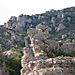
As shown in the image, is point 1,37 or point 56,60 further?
point 1,37

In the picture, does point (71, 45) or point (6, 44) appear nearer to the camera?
point (71, 45)

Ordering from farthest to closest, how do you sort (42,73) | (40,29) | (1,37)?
(1,37) → (40,29) → (42,73)

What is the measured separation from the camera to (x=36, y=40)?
299 ft

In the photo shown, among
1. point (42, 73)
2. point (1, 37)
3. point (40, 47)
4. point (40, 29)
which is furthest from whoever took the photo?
point (1, 37)

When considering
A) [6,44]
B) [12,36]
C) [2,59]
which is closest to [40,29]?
[2,59]

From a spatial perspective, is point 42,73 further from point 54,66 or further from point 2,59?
point 2,59

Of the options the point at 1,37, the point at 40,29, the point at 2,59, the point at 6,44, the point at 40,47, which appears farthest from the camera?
the point at 1,37

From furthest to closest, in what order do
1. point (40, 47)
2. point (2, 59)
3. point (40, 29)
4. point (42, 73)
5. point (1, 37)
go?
point (1, 37), point (2, 59), point (40, 29), point (40, 47), point (42, 73)

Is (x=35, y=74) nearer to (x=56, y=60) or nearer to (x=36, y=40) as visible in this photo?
(x=56, y=60)

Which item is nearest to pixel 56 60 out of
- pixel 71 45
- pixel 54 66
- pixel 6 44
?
pixel 54 66

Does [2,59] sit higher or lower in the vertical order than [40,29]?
lower

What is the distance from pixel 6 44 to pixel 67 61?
4142 inches

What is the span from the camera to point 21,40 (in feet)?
610

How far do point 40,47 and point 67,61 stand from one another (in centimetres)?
1572
